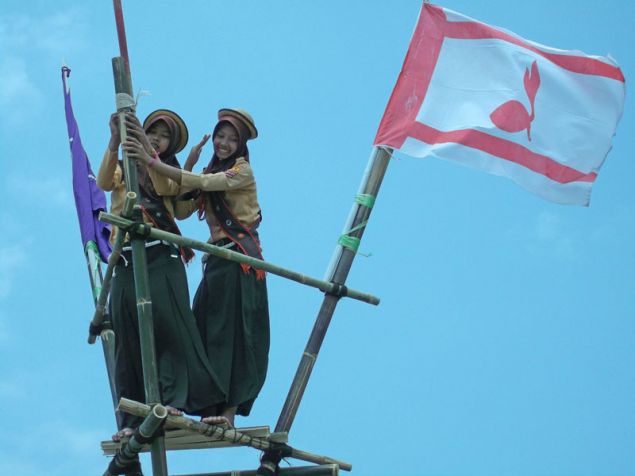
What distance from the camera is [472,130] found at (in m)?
13.4

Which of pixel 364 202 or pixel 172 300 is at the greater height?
pixel 364 202

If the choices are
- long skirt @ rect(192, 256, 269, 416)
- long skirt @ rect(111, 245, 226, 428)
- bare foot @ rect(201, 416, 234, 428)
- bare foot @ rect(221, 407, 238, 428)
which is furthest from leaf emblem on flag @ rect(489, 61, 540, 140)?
bare foot @ rect(201, 416, 234, 428)

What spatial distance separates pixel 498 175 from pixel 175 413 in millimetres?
4170

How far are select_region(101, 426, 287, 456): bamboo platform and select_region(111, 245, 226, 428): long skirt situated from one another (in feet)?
0.66

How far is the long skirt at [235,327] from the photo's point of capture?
12.0 metres

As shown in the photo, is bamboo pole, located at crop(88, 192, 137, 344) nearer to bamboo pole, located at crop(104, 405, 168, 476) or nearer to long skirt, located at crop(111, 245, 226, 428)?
long skirt, located at crop(111, 245, 226, 428)

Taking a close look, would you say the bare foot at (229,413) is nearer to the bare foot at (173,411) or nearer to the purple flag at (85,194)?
the bare foot at (173,411)

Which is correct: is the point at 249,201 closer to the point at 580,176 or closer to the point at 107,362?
the point at 107,362

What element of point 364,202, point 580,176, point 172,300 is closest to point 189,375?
point 172,300

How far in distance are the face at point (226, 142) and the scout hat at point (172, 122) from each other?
0.30 meters

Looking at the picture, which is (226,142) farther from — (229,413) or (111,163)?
(229,413)

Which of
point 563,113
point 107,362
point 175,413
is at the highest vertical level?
point 563,113

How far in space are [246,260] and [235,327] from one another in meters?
0.68

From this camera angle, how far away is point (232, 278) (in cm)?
1212
